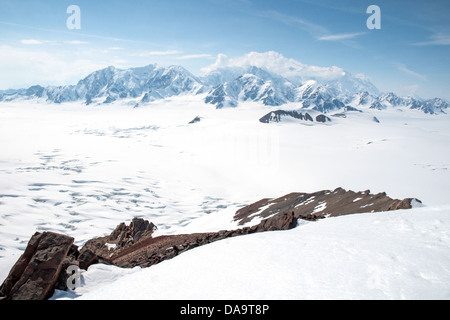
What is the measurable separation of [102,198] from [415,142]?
479ft

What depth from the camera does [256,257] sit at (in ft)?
33.3

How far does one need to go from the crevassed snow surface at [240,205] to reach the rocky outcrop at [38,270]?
4.78ft

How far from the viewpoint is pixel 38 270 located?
36.6 ft

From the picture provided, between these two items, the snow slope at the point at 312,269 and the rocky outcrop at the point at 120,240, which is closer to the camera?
the snow slope at the point at 312,269

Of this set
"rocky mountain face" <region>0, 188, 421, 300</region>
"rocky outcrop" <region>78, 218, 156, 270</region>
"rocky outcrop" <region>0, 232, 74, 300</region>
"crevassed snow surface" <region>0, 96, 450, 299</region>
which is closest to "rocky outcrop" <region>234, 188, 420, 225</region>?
"rocky mountain face" <region>0, 188, 421, 300</region>

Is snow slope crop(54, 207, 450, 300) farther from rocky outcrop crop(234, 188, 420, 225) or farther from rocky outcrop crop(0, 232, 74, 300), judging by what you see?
rocky outcrop crop(234, 188, 420, 225)

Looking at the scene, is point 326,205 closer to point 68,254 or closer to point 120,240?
point 120,240

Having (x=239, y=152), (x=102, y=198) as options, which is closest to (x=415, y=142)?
(x=239, y=152)

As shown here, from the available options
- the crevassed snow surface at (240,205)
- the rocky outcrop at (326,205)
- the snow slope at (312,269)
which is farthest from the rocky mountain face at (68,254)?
the crevassed snow surface at (240,205)

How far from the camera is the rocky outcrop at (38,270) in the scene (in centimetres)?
1060

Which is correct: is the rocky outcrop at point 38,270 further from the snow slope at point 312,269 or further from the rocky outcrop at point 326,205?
the rocky outcrop at point 326,205

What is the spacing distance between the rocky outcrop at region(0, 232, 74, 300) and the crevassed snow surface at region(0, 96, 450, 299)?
1.46 m

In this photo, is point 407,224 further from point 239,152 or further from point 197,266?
point 239,152
